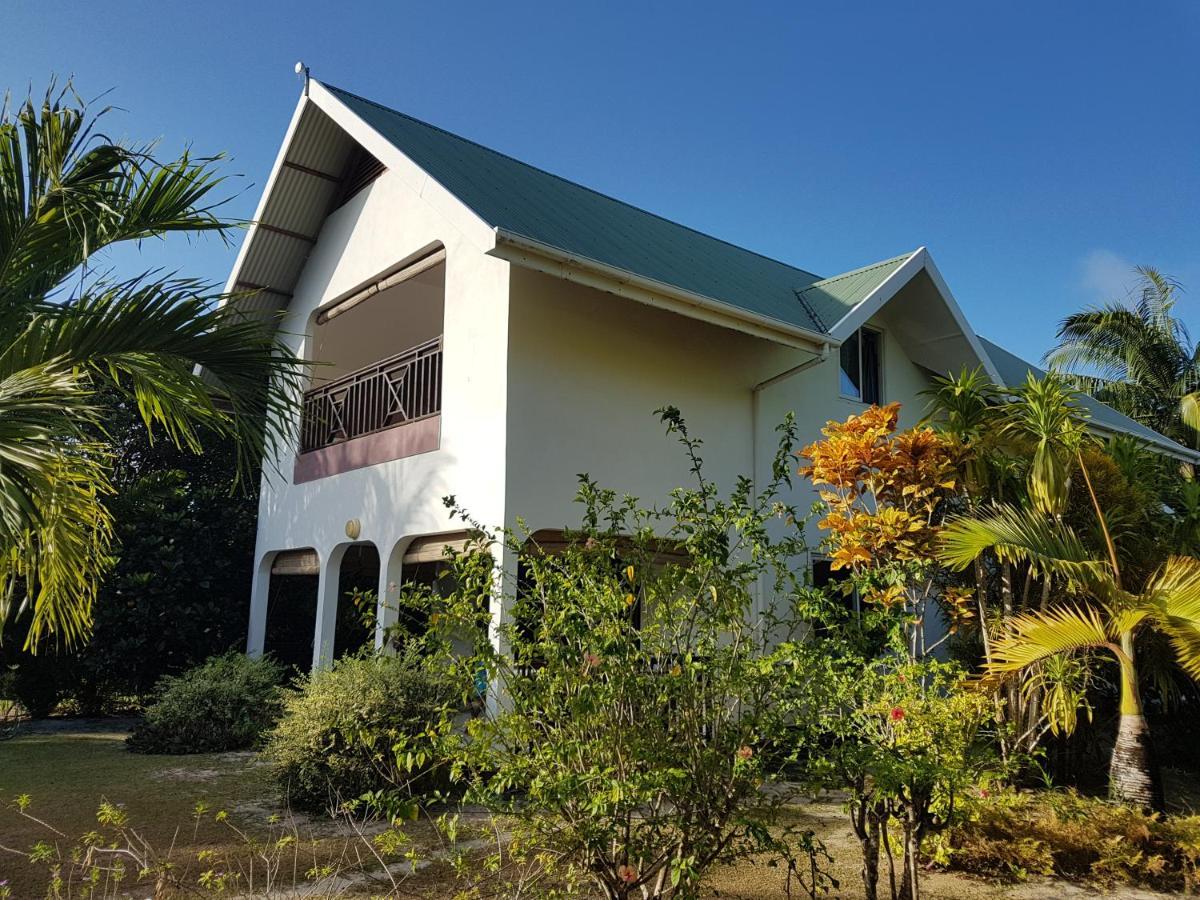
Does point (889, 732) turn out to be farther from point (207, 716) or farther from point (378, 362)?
point (378, 362)

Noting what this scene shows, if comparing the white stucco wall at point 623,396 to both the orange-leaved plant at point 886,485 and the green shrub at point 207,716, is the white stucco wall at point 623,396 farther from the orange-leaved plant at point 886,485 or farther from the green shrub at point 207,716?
the green shrub at point 207,716

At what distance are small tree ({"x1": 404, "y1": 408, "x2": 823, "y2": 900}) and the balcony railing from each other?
20.8 feet

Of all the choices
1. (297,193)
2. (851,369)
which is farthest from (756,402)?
(297,193)

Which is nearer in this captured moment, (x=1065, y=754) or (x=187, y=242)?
(x=187, y=242)

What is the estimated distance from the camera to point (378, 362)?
12328 millimetres

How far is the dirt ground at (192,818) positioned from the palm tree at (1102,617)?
1637 mm

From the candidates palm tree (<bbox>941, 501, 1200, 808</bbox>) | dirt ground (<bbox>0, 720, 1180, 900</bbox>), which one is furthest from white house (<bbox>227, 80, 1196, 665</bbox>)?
palm tree (<bbox>941, 501, 1200, 808</bbox>)

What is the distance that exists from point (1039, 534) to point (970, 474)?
1.26 m

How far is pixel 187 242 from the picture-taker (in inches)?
273

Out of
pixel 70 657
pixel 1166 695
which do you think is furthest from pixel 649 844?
pixel 70 657

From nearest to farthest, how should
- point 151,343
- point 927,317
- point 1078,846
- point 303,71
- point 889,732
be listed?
1. point 889,732
2. point 1078,846
3. point 151,343
4. point 303,71
5. point 927,317

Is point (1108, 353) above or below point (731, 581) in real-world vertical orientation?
above

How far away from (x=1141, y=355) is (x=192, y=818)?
2570cm

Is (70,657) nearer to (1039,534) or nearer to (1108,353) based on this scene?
(1039,534)
